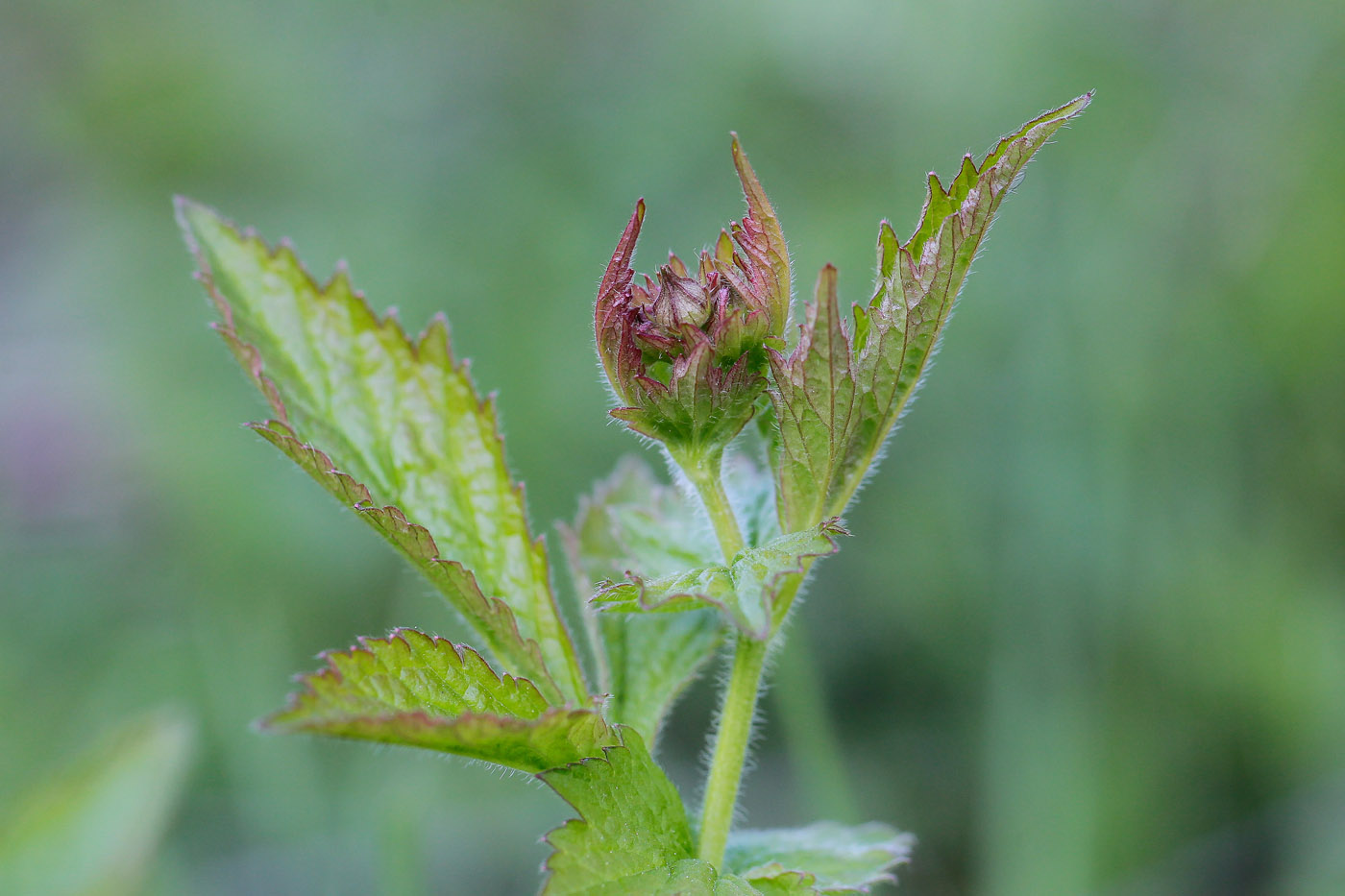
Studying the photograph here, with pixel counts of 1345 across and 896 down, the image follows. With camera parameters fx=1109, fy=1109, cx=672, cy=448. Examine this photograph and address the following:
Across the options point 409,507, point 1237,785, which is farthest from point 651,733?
point 1237,785

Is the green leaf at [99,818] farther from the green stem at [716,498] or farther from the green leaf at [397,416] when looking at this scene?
the green stem at [716,498]

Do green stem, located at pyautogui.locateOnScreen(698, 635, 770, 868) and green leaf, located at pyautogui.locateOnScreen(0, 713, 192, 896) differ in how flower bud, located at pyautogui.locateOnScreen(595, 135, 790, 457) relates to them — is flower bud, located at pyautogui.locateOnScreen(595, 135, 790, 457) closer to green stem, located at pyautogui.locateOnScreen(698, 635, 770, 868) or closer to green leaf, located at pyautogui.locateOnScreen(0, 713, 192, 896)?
green stem, located at pyautogui.locateOnScreen(698, 635, 770, 868)

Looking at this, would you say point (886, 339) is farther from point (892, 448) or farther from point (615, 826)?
point (892, 448)

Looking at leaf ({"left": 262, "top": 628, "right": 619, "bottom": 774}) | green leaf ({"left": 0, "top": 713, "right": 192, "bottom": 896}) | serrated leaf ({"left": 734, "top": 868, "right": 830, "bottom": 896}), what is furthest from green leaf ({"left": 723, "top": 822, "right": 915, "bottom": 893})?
green leaf ({"left": 0, "top": 713, "right": 192, "bottom": 896})

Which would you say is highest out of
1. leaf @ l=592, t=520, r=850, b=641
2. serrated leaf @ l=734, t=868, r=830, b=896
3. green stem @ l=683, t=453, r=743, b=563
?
green stem @ l=683, t=453, r=743, b=563

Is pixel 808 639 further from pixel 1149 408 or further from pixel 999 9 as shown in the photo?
pixel 999 9
